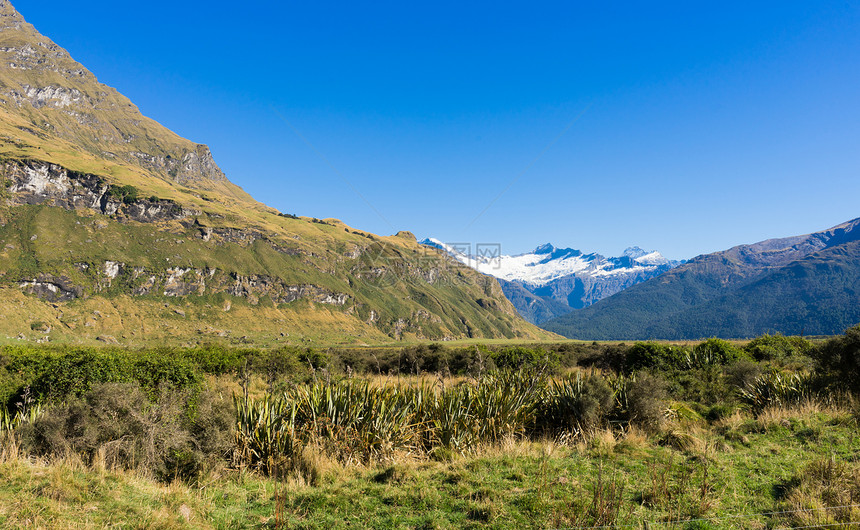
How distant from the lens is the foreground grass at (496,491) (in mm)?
4559

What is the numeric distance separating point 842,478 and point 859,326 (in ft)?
27.9

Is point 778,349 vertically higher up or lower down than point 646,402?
lower down

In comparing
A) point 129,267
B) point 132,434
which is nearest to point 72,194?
point 129,267

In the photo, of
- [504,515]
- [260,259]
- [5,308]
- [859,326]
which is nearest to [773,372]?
[859,326]

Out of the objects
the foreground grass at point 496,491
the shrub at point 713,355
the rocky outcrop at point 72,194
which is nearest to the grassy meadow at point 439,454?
the foreground grass at point 496,491

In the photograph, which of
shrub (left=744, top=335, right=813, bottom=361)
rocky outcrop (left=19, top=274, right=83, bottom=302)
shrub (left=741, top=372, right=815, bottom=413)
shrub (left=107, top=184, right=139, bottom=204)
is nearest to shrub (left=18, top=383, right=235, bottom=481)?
shrub (left=741, top=372, right=815, bottom=413)

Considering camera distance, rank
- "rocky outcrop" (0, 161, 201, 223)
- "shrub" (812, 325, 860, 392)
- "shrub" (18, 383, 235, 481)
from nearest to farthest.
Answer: "shrub" (18, 383, 235, 481) → "shrub" (812, 325, 860, 392) → "rocky outcrop" (0, 161, 201, 223)

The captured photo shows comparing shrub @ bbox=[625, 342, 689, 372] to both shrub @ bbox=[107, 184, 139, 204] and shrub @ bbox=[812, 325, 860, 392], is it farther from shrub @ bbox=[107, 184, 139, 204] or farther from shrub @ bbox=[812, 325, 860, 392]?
shrub @ bbox=[107, 184, 139, 204]

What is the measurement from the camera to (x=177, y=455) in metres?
6.47

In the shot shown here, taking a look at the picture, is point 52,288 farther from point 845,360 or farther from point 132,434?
point 845,360

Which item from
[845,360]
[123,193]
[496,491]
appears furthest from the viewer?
[123,193]

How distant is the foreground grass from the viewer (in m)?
4.56

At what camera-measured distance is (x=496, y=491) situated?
5527 millimetres

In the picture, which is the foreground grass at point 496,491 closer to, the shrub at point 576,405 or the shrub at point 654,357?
→ the shrub at point 576,405
